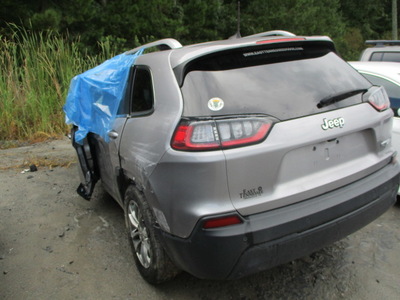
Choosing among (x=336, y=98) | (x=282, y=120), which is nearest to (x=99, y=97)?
(x=282, y=120)

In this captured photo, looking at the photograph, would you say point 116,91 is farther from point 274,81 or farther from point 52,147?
point 52,147

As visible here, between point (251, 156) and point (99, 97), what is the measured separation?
6.66 ft

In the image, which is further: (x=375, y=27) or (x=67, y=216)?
(x=375, y=27)

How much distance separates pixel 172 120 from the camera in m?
2.23

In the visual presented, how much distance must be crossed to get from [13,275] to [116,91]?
173 centimetres

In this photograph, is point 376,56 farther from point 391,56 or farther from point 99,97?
point 99,97

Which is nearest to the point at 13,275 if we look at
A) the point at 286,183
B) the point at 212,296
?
the point at 212,296

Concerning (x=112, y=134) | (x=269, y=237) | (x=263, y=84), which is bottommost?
(x=269, y=237)

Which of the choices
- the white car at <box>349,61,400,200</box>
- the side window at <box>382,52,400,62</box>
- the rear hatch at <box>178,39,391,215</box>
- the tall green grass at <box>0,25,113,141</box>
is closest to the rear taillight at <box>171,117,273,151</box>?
the rear hatch at <box>178,39,391,215</box>

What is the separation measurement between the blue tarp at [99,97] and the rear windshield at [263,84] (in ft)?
3.35

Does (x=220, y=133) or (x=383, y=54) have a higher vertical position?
(x=220, y=133)

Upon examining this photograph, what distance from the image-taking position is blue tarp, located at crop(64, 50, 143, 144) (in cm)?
324

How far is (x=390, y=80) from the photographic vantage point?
4227 mm

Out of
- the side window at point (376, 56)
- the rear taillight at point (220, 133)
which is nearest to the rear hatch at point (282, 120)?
the rear taillight at point (220, 133)
